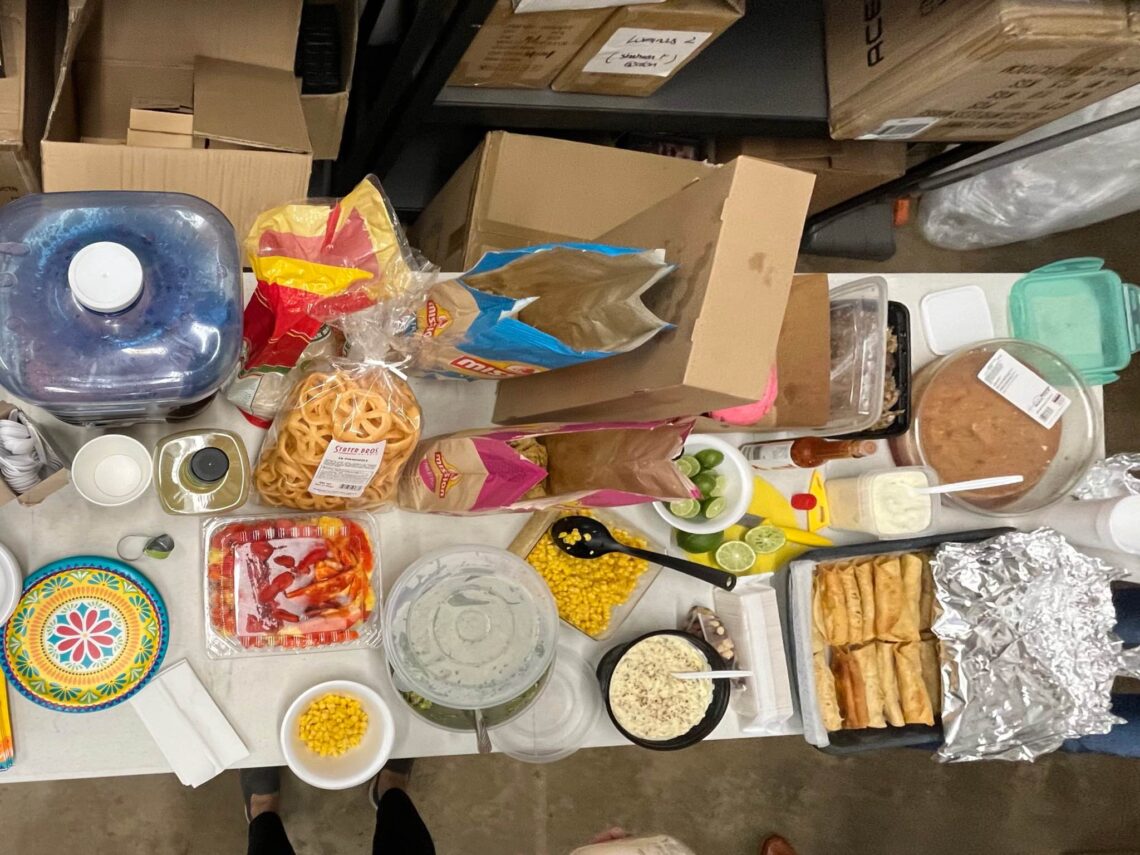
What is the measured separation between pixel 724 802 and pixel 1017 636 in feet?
3.63

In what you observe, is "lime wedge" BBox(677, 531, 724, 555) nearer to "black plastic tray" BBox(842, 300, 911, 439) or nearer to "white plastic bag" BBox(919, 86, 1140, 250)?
"black plastic tray" BBox(842, 300, 911, 439)

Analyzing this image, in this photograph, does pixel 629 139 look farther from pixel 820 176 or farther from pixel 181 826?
pixel 181 826

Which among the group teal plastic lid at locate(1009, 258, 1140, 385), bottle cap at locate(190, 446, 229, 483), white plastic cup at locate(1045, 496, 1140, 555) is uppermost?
teal plastic lid at locate(1009, 258, 1140, 385)

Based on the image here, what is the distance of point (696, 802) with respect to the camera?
2049 mm

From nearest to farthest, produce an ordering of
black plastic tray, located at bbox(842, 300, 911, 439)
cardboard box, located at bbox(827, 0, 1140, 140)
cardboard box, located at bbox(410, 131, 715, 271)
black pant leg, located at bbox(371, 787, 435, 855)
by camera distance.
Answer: cardboard box, located at bbox(827, 0, 1140, 140) < black plastic tray, located at bbox(842, 300, 911, 439) < cardboard box, located at bbox(410, 131, 715, 271) < black pant leg, located at bbox(371, 787, 435, 855)

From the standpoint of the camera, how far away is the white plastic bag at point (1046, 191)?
1724 millimetres

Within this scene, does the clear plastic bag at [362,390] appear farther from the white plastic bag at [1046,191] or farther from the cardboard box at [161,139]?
the white plastic bag at [1046,191]

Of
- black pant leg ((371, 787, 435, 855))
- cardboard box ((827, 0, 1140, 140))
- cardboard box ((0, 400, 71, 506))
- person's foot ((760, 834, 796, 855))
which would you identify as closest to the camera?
cardboard box ((0, 400, 71, 506))

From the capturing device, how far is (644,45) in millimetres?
1221

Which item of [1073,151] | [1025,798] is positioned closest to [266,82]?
[1073,151]

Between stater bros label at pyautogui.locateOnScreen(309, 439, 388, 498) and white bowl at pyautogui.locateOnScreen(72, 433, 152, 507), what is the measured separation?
0.22m

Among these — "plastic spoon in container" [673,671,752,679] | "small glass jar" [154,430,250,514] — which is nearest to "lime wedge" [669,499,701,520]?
"plastic spoon in container" [673,671,752,679]

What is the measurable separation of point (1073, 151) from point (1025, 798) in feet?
5.66

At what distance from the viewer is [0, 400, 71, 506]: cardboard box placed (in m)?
0.87
